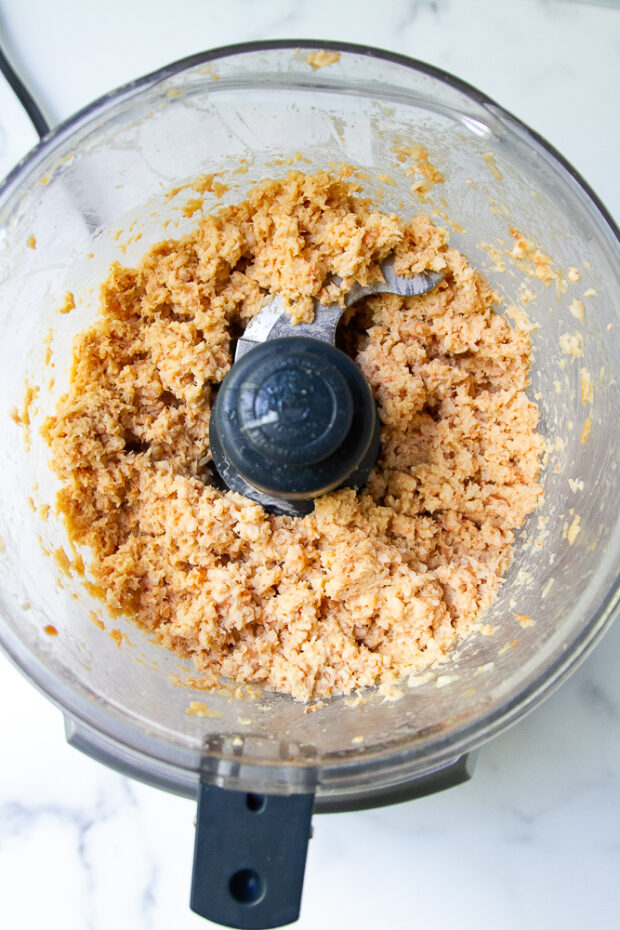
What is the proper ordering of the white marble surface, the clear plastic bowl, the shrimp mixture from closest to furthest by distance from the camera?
the clear plastic bowl → the shrimp mixture → the white marble surface

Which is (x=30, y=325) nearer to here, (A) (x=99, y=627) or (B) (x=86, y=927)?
(A) (x=99, y=627)

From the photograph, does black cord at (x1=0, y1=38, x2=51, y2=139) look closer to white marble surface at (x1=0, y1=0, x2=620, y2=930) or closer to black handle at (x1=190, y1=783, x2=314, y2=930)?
white marble surface at (x1=0, y1=0, x2=620, y2=930)

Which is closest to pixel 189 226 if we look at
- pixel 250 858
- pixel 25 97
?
pixel 25 97

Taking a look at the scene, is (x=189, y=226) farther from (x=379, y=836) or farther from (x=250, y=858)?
(x=379, y=836)

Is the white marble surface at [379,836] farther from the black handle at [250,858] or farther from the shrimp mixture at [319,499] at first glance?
the black handle at [250,858]

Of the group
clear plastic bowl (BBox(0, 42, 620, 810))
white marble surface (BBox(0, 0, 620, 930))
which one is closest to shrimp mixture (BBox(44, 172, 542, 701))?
clear plastic bowl (BBox(0, 42, 620, 810))

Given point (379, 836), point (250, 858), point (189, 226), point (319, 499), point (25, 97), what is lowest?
point (250, 858)
